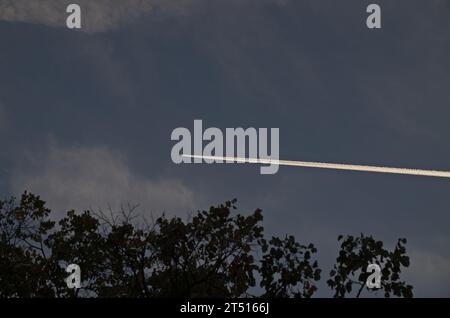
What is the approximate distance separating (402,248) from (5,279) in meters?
16.2

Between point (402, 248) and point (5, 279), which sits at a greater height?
point (402, 248)

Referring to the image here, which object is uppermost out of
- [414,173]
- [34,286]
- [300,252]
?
[414,173]

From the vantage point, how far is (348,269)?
63.3 ft

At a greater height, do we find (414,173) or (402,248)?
(414,173)
